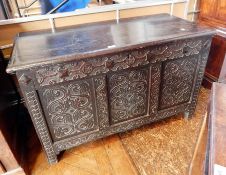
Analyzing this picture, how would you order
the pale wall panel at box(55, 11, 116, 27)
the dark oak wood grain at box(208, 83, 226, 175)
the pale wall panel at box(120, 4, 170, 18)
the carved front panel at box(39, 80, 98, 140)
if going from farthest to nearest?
the pale wall panel at box(120, 4, 170, 18) < the pale wall panel at box(55, 11, 116, 27) < the carved front panel at box(39, 80, 98, 140) < the dark oak wood grain at box(208, 83, 226, 175)

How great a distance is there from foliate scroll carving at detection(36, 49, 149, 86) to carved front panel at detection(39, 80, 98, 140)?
6 centimetres

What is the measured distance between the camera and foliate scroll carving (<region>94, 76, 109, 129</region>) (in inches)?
50.2

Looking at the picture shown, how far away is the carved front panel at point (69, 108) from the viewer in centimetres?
122

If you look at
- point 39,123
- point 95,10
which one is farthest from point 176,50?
point 39,123

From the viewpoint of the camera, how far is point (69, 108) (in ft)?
4.26

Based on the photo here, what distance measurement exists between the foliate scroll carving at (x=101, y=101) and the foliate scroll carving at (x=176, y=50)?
13.5 inches

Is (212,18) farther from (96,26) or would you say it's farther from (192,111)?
(96,26)

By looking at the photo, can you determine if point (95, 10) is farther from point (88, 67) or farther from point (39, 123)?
point (39, 123)

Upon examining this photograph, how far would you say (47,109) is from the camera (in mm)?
1252

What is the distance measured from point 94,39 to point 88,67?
0.24 metres

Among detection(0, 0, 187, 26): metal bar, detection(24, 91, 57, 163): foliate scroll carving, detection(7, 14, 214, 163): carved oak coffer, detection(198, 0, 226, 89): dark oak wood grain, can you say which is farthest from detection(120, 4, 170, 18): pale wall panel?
detection(24, 91, 57, 163): foliate scroll carving

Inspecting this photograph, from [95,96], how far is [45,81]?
0.32 meters

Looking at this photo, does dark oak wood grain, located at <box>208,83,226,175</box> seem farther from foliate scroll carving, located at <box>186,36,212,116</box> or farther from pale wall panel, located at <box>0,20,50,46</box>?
pale wall panel, located at <box>0,20,50,46</box>

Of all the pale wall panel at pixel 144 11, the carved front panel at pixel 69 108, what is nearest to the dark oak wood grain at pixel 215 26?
the pale wall panel at pixel 144 11
